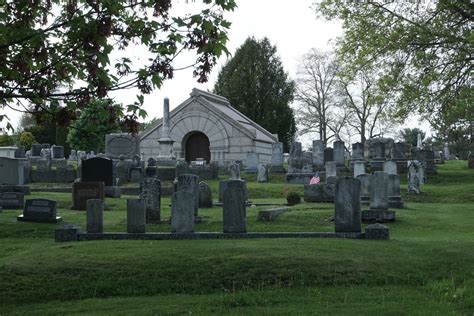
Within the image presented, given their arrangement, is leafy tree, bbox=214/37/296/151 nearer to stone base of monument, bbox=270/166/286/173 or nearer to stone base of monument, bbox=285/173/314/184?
stone base of monument, bbox=270/166/286/173

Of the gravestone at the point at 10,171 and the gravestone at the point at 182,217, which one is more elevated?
the gravestone at the point at 10,171

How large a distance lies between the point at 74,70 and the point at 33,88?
589 mm

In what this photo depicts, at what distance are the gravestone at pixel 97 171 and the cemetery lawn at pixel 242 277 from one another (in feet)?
34.9

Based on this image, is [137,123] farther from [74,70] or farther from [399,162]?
[399,162]

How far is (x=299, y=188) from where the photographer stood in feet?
82.3

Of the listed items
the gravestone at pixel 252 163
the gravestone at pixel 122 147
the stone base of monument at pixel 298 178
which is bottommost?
the stone base of monument at pixel 298 178

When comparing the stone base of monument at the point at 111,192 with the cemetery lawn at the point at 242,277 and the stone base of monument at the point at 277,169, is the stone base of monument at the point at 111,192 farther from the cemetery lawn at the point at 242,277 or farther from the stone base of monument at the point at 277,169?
the stone base of monument at the point at 277,169

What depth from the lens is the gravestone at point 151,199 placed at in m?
14.9

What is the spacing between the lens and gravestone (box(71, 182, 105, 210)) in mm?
18281

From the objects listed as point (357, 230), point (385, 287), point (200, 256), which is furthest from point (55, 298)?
point (357, 230)

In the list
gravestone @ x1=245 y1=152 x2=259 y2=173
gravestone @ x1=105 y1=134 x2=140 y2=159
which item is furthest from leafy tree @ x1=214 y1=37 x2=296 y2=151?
gravestone @ x1=105 y1=134 x2=140 y2=159

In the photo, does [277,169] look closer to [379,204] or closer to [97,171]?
[97,171]

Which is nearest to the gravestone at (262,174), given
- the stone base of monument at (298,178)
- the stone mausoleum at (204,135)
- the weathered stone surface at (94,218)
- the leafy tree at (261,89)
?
the stone base of monument at (298,178)

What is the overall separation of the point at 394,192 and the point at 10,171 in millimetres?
12975
